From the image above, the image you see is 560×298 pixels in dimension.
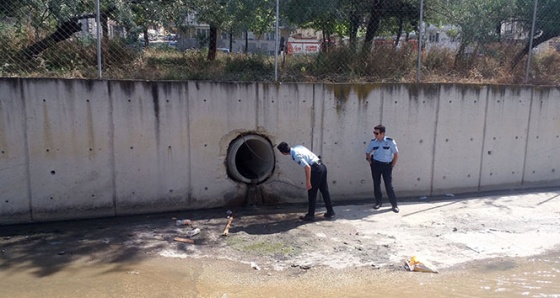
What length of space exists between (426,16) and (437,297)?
25.0ft

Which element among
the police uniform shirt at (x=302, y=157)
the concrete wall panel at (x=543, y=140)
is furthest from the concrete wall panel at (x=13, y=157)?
the concrete wall panel at (x=543, y=140)

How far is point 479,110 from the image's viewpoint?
952cm

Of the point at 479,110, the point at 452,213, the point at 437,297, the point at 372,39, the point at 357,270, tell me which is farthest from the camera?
the point at 372,39

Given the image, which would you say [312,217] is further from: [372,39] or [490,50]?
[490,50]

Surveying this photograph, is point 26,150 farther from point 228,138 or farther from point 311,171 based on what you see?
point 311,171

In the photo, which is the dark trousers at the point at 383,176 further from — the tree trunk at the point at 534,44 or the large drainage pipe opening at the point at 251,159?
the tree trunk at the point at 534,44

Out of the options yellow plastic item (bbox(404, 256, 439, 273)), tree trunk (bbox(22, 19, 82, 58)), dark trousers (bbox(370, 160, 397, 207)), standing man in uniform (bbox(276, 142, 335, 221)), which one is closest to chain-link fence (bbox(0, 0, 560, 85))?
tree trunk (bbox(22, 19, 82, 58))

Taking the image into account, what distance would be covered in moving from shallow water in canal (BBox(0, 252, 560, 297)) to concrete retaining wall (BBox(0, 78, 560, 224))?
6.89ft

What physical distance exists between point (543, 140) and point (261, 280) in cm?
768

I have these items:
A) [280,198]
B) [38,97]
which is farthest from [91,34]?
[280,198]

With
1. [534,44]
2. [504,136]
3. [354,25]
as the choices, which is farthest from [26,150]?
[534,44]

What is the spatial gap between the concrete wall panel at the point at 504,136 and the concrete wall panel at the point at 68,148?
7392 mm

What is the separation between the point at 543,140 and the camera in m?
10.1

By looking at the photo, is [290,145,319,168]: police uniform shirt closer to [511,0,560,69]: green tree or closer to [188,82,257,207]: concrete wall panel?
[188,82,257,207]: concrete wall panel
